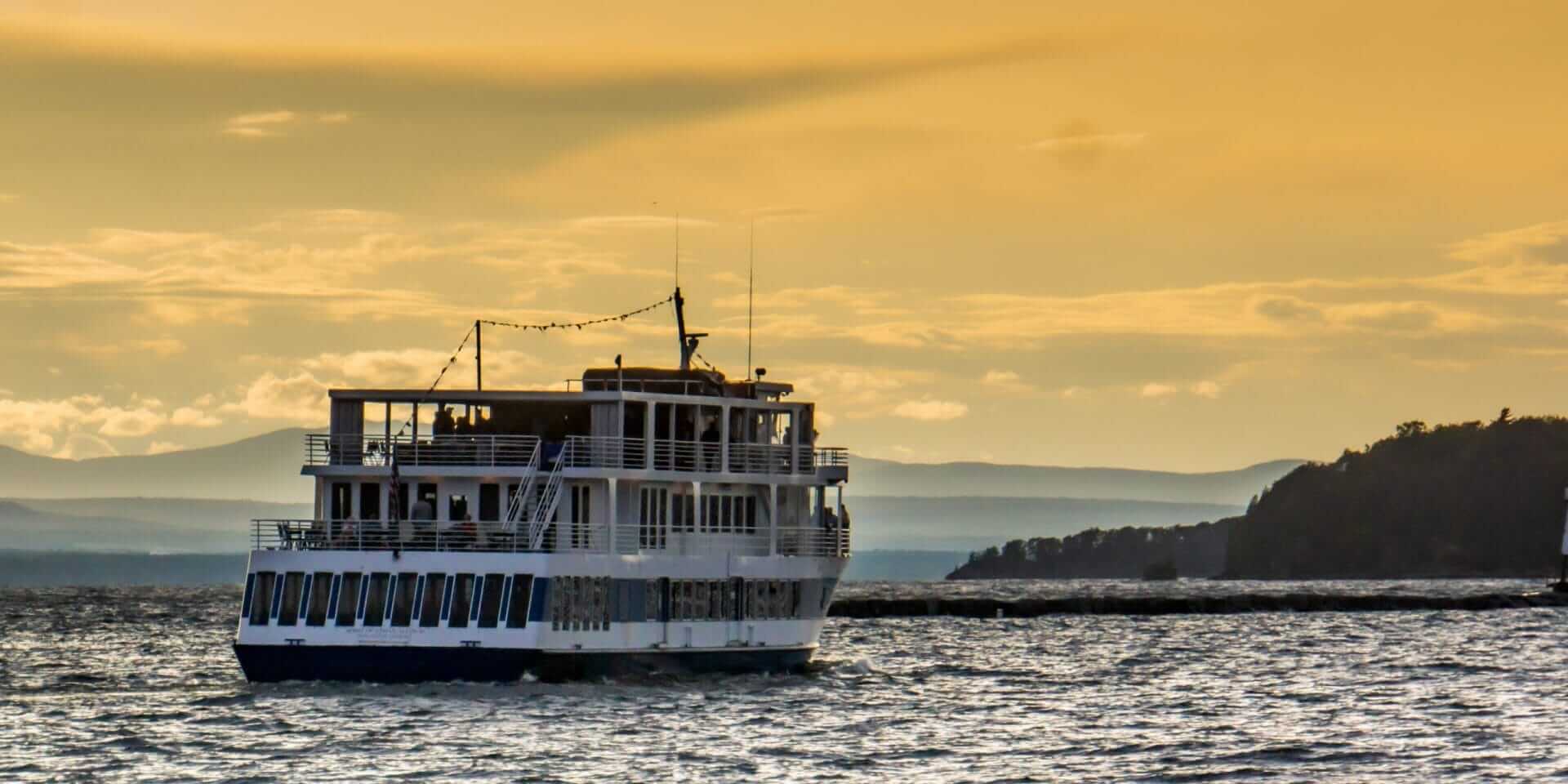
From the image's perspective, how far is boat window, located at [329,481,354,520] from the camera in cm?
6253

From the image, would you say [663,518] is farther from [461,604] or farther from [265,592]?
[265,592]

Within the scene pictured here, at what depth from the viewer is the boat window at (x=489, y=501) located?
6141 cm

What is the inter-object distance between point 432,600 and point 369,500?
478 centimetres

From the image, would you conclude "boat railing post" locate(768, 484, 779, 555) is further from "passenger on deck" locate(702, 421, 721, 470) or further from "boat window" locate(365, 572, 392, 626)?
"boat window" locate(365, 572, 392, 626)

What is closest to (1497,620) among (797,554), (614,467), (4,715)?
(797,554)

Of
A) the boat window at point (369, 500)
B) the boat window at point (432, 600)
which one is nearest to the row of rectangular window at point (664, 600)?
the boat window at point (432, 600)

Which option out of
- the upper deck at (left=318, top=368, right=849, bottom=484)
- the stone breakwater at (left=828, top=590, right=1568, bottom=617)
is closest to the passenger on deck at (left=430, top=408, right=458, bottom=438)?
the upper deck at (left=318, top=368, right=849, bottom=484)

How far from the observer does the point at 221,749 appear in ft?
166

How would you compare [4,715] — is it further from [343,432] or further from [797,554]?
[797,554]

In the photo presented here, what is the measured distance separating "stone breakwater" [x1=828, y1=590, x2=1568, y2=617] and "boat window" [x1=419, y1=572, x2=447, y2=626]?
8074cm

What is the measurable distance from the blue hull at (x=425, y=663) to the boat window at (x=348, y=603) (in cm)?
63

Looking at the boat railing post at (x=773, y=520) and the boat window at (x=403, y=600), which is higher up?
the boat railing post at (x=773, y=520)

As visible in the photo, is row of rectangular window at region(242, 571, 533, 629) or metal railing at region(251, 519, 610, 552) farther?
metal railing at region(251, 519, 610, 552)

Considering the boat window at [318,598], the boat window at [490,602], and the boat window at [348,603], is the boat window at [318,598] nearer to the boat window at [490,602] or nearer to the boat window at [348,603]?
the boat window at [348,603]
